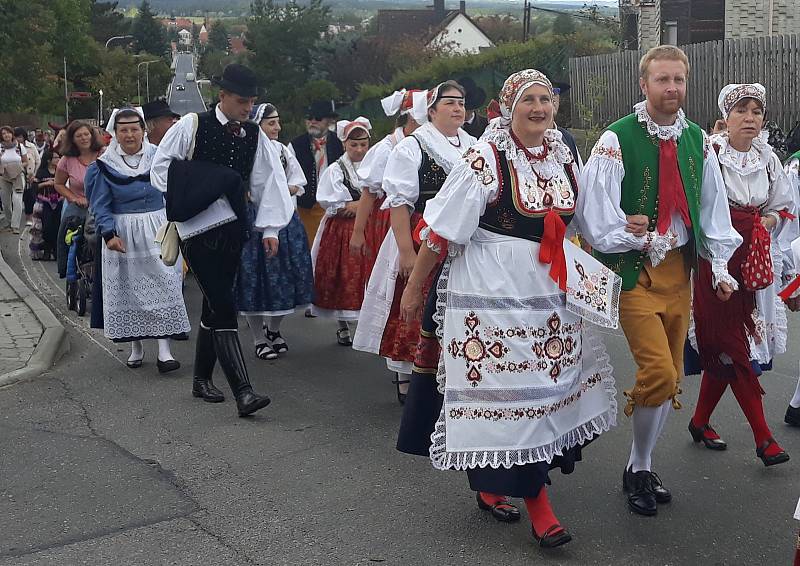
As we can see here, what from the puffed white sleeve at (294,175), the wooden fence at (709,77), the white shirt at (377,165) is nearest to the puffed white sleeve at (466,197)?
the white shirt at (377,165)

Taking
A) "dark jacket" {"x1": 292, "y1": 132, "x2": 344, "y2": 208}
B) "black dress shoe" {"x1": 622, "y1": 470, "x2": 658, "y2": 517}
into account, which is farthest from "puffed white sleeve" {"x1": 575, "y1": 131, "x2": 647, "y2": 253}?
"dark jacket" {"x1": 292, "y1": 132, "x2": 344, "y2": 208}

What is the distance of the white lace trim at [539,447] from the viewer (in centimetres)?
446

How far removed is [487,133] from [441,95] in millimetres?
1571

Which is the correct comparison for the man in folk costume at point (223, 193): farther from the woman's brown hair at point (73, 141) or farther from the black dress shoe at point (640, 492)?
the woman's brown hair at point (73, 141)

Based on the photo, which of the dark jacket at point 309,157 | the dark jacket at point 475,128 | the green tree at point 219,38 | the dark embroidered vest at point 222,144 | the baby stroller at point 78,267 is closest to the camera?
the dark embroidered vest at point 222,144

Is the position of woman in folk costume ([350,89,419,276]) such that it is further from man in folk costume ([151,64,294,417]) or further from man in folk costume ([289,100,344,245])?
man in folk costume ([289,100,344,245])

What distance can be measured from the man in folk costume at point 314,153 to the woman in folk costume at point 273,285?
1184 mm

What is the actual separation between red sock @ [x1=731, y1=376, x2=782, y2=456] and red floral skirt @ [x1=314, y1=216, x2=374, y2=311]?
355 centimetres

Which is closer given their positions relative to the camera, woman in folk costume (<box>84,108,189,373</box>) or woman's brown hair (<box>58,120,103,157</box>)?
woman in folk costume (<box>84,108,189,373</box>)

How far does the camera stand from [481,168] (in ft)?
14.8

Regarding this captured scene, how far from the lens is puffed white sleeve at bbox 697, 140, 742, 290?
490cm

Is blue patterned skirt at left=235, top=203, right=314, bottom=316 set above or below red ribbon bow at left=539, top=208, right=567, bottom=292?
below

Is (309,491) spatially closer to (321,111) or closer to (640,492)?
(640,492)

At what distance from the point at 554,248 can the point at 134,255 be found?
4409mm
